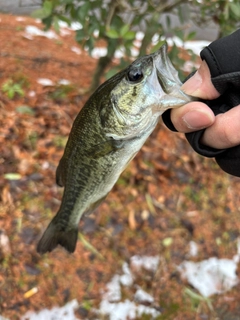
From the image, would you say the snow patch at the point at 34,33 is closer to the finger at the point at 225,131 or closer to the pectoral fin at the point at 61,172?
the pectoral fin at the point at 61,172

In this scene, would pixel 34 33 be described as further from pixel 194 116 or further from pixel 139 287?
pixel 194 116

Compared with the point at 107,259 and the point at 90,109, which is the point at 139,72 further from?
the point at 107,259

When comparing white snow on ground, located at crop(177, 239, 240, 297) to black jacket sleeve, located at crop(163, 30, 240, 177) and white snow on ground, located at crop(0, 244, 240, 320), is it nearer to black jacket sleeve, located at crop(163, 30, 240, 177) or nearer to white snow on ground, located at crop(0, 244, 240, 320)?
white snow on ground, located at crop(0, 244, 240, 320)

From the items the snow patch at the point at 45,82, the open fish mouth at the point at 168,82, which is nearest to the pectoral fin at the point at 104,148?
the open fish mouth at the point at 168,82

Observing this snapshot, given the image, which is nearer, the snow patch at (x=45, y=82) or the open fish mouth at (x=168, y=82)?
the open fish mouth at (x=168, y=82)

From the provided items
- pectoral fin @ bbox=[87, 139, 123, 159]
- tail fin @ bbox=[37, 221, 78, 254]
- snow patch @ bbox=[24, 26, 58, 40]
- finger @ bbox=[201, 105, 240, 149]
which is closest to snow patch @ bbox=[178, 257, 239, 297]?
tail fin @ bbox=[37, 221, 78, 254]
